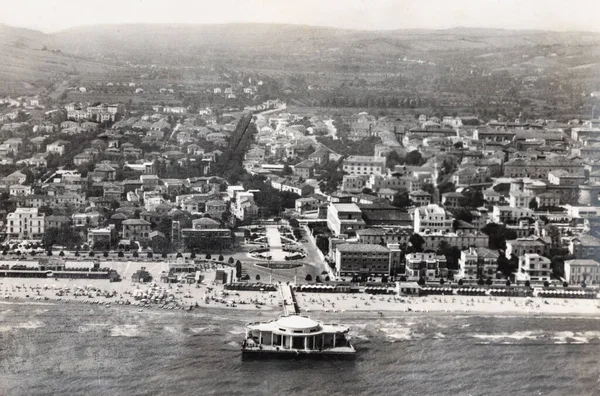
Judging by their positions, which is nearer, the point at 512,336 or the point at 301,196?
the point at 512,336

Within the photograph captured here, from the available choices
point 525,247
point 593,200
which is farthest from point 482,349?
point 593,200

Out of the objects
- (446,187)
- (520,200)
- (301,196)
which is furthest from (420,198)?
(301,196)

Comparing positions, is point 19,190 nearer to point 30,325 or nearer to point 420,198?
point 30,325

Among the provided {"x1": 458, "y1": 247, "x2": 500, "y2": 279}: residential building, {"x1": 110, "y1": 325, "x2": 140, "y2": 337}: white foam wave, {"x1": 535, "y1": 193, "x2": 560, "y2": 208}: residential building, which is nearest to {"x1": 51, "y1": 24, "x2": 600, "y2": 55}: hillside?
{"x1": 535, "y1": 193, "x2": 560, "y2": 208}: residential building

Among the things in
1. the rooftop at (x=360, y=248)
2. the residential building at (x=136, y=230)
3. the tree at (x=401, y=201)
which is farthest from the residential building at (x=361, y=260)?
the tree at (x=401, y=201)

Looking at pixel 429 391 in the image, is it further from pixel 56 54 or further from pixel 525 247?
pixel 56 54

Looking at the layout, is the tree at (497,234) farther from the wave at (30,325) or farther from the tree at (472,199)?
the wave at (30,325)
